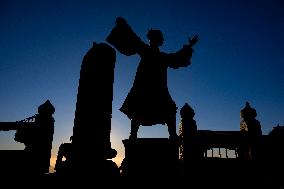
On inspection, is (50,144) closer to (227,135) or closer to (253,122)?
(227,135)

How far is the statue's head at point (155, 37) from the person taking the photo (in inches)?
220

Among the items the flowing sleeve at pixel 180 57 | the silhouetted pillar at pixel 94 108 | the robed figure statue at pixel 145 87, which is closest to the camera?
the silhouetted pillar at pixel 94 108

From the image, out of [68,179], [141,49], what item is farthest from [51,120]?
[68,179]

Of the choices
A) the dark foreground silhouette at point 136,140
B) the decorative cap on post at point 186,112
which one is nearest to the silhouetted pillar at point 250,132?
the dark foreground silhouette at point 136,140

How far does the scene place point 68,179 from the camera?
9.05 ft

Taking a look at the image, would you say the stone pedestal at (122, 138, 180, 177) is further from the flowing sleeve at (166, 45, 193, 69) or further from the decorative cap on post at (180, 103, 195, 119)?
the decorative cap on post at (180, 103, 195, 119)

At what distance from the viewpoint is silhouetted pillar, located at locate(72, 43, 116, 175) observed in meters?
3.09

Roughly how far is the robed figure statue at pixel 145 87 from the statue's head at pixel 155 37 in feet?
0.21

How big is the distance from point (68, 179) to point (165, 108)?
2.64 metres

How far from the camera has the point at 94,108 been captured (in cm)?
335

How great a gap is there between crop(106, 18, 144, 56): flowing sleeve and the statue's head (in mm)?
352

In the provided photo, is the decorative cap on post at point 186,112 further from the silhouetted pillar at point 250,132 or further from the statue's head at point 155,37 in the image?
the statue's head at point 155,37

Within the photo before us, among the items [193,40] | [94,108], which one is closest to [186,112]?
[193,40]

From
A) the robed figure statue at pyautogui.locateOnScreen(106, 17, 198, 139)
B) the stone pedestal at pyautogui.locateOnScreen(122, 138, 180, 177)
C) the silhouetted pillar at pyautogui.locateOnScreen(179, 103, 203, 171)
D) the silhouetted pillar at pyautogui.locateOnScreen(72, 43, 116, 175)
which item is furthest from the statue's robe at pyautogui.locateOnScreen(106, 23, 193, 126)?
the silhouetted pillar at pyautogui.locateOnScreen(179, 103, 203, 171)
